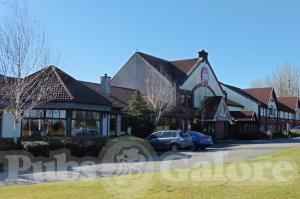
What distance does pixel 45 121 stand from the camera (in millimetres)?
28953

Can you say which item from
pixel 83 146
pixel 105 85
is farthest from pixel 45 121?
pixel 105 85

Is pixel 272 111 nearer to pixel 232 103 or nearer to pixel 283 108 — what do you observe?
pixel 283 108

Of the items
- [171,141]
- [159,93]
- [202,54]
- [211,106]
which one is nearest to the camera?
[171,141]

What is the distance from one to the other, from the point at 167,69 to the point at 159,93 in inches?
340

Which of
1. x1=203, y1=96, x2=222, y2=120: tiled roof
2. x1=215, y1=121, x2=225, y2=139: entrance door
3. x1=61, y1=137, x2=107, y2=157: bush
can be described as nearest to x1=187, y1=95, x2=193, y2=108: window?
x1=203, y1=96, x2=222, y2=120: tiled roof

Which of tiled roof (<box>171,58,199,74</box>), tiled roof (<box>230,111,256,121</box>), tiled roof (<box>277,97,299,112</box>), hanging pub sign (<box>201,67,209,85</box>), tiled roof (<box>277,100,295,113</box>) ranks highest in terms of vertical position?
tiled roof (<box>171,58,199,74</box>)

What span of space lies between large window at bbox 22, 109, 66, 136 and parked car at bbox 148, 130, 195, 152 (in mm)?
6493

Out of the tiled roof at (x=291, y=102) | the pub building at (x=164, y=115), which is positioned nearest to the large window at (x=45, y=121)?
the pub building at (x=164, y=115)

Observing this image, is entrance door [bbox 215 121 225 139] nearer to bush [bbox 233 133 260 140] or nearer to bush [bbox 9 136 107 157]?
bush [bbox 233 133 260 140]

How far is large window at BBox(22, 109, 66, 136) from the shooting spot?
28.8m

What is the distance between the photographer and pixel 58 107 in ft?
93.8

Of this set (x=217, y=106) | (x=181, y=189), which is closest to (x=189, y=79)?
(x=217, y=106)

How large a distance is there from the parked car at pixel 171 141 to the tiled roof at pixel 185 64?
68.7 feet

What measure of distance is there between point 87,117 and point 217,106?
24.7 meters
